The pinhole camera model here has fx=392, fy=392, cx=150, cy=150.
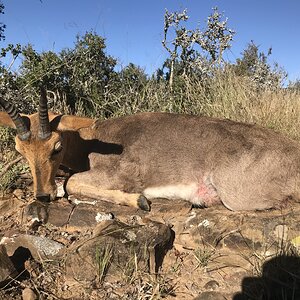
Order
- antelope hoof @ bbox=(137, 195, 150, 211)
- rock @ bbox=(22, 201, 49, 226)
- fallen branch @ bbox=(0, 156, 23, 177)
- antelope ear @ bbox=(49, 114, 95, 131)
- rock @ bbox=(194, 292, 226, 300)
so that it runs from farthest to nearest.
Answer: fallen branch @ bbox=(0, 156, 23, 177)
antelope ear @ bbox=(49, 114, 95, 131)
antelope hoof @ bbox=(137, 195, 150, 211)
rock @ bbox=(22, 201, 49, 226)
rock @ bbox=(194, 292, 226, 300)

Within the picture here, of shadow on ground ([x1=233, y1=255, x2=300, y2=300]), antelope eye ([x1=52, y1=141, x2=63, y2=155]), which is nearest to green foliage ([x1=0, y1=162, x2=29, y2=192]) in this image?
antelope eye ([x1=52, y1=141, x2=63, y2=155])

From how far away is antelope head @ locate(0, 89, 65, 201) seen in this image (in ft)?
18.6

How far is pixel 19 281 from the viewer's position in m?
4.12

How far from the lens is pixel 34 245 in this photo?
462cm

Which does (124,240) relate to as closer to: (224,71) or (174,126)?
(174,126)

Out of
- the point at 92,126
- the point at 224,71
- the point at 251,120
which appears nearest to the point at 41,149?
the point at 92,126

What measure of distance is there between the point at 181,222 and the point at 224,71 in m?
7.07

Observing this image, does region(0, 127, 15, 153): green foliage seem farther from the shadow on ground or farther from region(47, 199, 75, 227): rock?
the shadow on ground

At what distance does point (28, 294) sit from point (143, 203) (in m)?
2.48

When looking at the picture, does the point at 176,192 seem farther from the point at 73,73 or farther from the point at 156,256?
the point at 73,73

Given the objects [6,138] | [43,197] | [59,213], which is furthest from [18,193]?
[6,138]

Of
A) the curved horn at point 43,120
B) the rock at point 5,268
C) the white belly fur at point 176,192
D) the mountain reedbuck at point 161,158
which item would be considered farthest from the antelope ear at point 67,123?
the rock at point 5,268

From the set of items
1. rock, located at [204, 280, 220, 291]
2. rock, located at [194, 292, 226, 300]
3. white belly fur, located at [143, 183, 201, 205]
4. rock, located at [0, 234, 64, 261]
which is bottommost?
rock, located at [194, 292, 226, 300]

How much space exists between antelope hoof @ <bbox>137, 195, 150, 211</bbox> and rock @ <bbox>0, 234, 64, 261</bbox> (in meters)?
1.59
